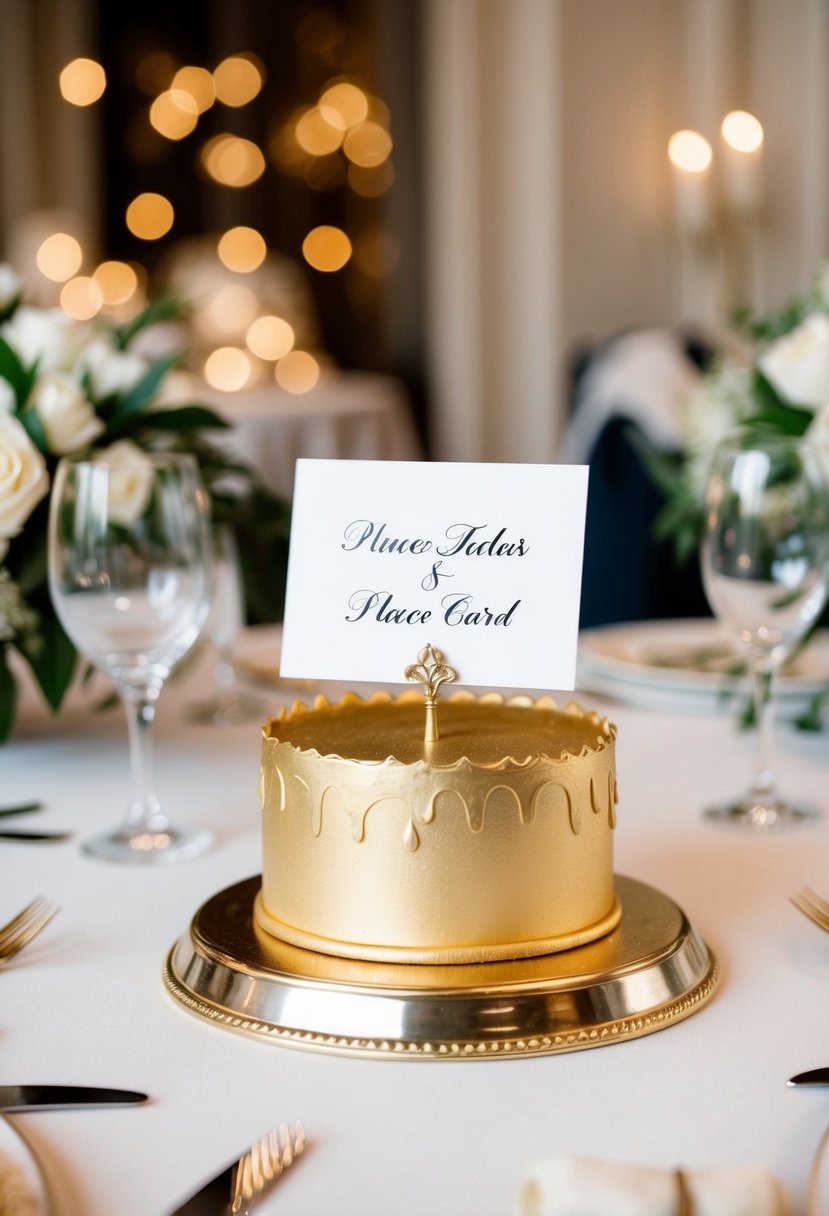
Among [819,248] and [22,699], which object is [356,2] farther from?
[22,699]

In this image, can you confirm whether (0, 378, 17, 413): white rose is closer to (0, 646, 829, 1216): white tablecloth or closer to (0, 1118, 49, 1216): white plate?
(0, 646, 829, 1216): white tablecloth

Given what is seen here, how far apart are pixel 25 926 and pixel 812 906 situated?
445 millimetres

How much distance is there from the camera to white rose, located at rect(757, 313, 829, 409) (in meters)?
1.23

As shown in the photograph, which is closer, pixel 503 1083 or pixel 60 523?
pixel 503 1083

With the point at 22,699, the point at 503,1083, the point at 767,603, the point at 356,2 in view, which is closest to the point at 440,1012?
the point at 503,1083

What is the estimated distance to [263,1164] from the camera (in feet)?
1.67

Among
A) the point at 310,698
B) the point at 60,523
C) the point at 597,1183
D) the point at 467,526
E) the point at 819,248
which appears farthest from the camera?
the point at 819,248

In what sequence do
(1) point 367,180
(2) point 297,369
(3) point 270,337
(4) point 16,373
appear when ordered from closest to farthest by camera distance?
(4) point 16,373
(3) point 270,337
(2) point 297,369
(1) point 367,180

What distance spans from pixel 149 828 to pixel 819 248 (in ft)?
18.4

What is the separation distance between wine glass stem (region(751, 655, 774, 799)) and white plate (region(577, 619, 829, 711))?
0.25 metres

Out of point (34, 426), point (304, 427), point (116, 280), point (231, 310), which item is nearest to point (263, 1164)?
point (34, 426)

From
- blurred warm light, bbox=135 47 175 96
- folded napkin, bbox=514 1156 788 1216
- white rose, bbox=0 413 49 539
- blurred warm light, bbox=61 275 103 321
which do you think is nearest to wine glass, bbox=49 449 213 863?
white rose, bbox=0 413 49 539

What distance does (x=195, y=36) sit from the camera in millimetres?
6930

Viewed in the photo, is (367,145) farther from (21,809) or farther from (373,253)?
(21,809)
